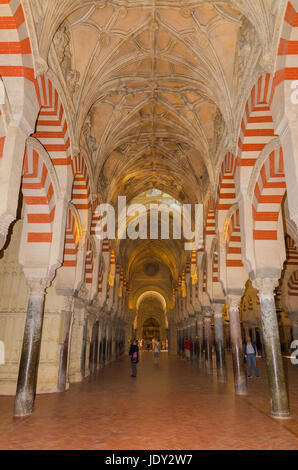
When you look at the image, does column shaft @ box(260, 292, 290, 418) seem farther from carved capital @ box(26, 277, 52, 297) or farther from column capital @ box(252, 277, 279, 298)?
carved capital @ box(26, 277, 52, 297)

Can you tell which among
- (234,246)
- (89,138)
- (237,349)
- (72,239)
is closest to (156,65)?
(89,138)

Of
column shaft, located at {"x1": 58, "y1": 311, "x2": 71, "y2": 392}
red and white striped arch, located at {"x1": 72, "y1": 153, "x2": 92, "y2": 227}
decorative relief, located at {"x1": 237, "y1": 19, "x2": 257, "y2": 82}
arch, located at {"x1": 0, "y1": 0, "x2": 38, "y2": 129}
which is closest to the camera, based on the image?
arch, located at {"x1": 0, "y1": 0, "x2": 38, "y2": 129}

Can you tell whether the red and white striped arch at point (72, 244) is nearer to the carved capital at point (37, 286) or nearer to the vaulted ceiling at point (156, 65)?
the vaulted ceiling at point (156, 65)

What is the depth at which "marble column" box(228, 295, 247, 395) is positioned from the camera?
7543 millimetres

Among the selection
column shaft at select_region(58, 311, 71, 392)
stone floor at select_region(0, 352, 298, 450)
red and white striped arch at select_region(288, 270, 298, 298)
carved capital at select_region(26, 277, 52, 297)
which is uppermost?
red and white striped arch at select_region(288, 270, 298, 298)

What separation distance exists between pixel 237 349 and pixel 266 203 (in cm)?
377

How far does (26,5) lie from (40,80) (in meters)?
1.22

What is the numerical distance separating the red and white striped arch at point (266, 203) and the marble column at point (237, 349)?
8.62ft

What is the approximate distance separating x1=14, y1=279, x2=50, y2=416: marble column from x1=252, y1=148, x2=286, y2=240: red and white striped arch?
4.41 meters

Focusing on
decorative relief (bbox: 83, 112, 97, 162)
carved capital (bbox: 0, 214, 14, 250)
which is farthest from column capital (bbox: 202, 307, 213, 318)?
carved capital (bbox: 0, 214, 14, 250)

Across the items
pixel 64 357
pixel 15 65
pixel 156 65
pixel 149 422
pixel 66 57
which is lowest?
pixel 149 422

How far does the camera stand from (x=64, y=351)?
8242 millimetres

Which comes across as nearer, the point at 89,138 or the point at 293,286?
the point at 89,138

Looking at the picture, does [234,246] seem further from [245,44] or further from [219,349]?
[245,44]
